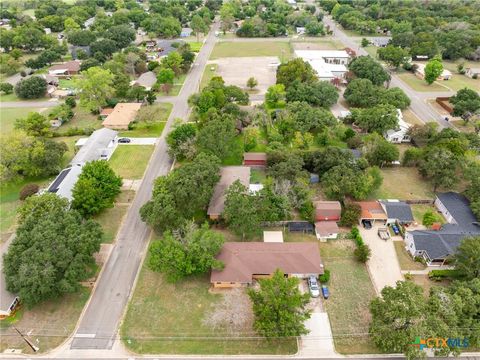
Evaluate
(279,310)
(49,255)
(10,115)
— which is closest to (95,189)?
(49,255)

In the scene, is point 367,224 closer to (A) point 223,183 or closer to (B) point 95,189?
(A) point 223,183

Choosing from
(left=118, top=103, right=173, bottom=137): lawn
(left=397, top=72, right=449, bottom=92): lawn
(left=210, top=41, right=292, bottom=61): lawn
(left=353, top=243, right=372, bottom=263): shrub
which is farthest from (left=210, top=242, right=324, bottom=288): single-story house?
(left=210, top=41, right=292, bottom=61): lawn

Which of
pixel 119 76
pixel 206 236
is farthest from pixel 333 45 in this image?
pixel 206 236

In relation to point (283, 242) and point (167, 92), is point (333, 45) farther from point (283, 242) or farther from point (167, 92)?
point (283, 242)

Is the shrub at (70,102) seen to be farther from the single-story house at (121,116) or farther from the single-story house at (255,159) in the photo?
the single-story house at (255,159)

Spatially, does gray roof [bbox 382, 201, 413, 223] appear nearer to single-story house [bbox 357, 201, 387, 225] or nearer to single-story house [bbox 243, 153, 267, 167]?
single-story house [bbox 357, 201, 387, 225]

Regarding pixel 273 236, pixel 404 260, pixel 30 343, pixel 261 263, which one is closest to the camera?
pixel 30 343
